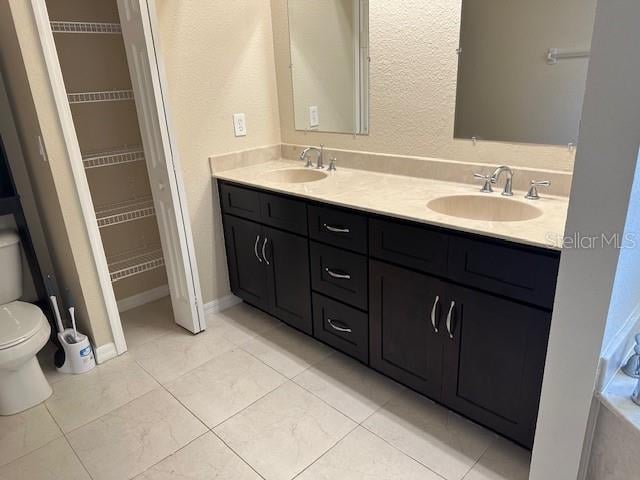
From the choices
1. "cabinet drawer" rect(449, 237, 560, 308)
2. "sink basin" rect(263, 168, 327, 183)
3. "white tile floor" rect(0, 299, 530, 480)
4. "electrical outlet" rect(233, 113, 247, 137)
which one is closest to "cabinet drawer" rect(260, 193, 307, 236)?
"sink basin" rect(263, 168, 327, 183)

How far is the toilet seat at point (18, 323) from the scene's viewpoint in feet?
6.13

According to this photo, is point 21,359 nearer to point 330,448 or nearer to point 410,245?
point 330,448

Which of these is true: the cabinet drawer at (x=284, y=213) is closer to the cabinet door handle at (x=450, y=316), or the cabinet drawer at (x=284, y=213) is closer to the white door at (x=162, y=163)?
the white door at (x=162, y=163)

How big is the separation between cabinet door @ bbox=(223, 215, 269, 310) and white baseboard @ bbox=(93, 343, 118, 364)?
2.47ft

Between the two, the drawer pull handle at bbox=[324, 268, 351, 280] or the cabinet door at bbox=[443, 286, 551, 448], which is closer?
the cabinet door at bbox=[443, 286, 551, 448]

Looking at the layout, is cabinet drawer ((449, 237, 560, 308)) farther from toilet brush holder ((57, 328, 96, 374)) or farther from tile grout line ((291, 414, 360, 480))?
toilet brush holder ((57, 328, 96, 374))

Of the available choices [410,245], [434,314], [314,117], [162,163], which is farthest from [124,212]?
[434,314]

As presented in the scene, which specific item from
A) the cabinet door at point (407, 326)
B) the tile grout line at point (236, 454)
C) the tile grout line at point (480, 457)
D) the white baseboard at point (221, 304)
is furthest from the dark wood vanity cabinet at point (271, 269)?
the tile grout line at point (480, 457)

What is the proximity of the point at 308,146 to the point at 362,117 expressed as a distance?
446 millimetres

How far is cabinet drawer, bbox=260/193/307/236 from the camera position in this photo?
2115 mm

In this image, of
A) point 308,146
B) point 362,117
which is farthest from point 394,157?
point 308,146

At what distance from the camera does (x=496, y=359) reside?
5.07ft

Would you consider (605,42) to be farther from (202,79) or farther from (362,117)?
(202,79)

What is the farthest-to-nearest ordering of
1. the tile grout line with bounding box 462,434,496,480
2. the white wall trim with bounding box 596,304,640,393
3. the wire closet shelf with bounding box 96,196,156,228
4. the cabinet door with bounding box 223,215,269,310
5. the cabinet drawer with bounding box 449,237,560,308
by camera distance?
1. the wire closet shelf with bounding box 96,196,156,228
2. the cabinet door with bounding box 223,215,269,310
3. the tile grout line with bounding box 462,434,496,480
4. the cabinet drawer with bounding box 449,237,560,308
5. the white wall trim with bounding box 596,304,640,393
